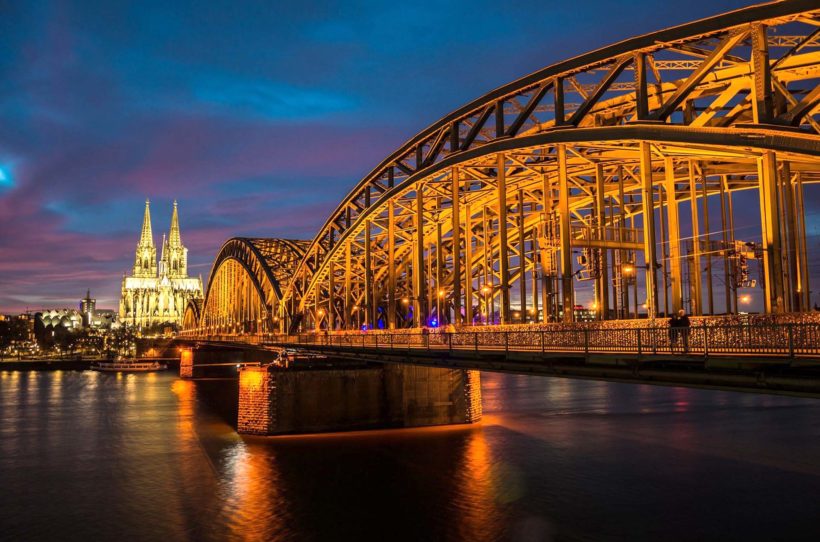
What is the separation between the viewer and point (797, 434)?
4525cm

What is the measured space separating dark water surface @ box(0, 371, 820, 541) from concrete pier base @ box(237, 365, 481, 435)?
135 cm

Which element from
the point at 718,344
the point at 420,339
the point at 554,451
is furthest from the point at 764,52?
the point at 554,451

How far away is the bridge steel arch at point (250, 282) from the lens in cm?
9831

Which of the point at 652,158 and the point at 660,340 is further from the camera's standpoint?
the point at 652,158

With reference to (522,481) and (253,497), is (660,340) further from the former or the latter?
(253,497)

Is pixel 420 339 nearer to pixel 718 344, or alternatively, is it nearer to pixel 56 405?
pixel 718 344

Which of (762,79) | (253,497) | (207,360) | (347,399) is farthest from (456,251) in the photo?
(207,360)

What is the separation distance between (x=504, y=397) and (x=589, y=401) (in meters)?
8.01

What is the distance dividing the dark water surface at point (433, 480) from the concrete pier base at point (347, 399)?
1.35m

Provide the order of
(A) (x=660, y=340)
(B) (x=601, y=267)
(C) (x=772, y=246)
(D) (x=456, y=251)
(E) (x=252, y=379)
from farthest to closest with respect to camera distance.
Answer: (E) (x=252, y=379)
(D) (x=456, y=251)
(B) (x=601, y=267)
(C) (x=772, y=246)
(A) (x=660, y=340)

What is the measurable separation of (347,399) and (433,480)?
44.5 feet

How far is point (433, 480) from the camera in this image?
3422 cm

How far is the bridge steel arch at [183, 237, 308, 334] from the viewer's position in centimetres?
9831

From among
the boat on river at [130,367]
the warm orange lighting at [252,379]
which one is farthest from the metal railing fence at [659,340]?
the boat on river at [130,367]
